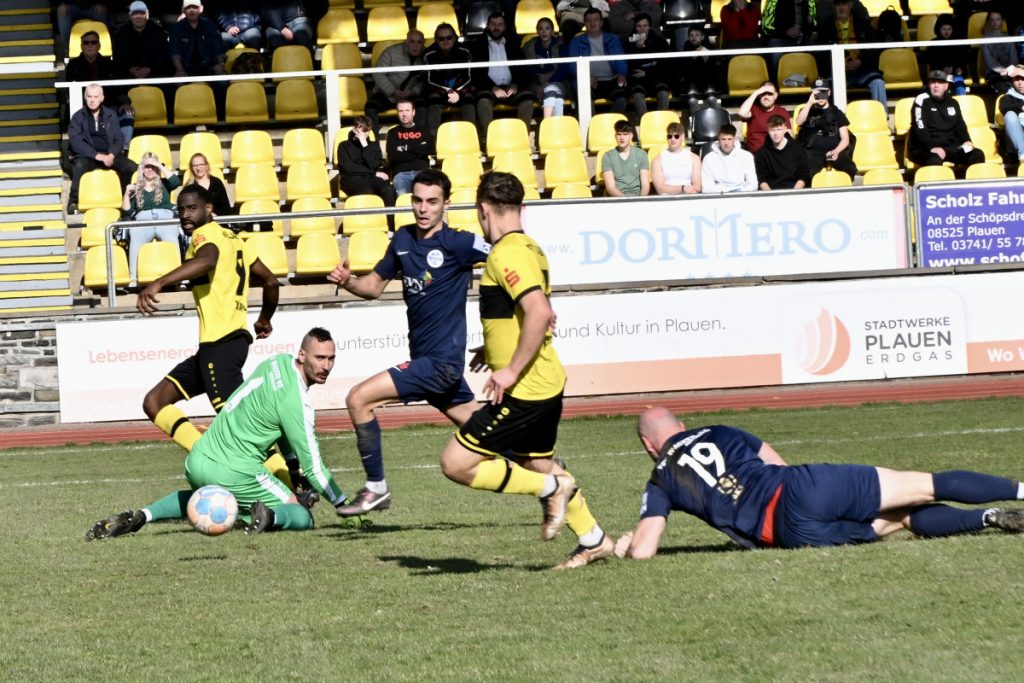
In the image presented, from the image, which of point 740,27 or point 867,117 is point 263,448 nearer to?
point 867,117

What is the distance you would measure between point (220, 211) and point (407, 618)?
44.3 feet

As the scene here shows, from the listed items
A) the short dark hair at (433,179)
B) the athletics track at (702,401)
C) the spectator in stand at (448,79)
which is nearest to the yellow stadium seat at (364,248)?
the athletics track at (702,401)

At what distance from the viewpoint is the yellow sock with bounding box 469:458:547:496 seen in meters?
7.07

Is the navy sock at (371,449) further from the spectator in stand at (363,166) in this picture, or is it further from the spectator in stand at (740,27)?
the spectator in stand at (740,27)

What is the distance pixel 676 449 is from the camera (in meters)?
7.20

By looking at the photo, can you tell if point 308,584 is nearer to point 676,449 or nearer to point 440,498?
point 676,449

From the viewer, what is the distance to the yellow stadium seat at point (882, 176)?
20938 mm

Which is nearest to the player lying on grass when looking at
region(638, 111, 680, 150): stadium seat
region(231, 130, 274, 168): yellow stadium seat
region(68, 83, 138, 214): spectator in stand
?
region(638, 111, 680, 150): stadium seat

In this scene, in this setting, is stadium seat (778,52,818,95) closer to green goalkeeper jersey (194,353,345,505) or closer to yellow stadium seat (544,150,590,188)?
yellow stadium seat (544,150,590,188)

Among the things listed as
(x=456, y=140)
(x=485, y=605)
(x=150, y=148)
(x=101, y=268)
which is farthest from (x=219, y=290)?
(x=150, y=148)

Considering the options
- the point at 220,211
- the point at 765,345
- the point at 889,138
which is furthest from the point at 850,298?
the point at 220,211

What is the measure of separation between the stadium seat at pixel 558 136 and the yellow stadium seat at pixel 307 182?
2998 mm

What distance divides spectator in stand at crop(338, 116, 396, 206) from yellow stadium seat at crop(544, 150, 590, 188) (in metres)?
2.11

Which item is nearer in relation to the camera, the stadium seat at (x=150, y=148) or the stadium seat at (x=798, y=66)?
the stadium seat at (x=150, y=148)
